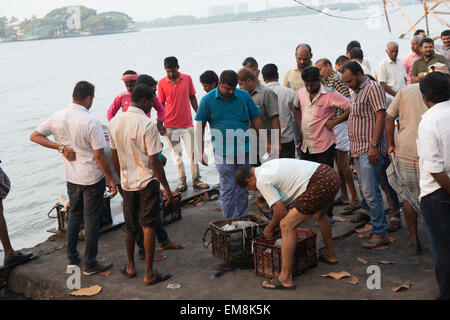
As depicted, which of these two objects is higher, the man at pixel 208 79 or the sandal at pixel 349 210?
the man at pixel 208 79

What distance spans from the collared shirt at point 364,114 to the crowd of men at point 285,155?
0.01m

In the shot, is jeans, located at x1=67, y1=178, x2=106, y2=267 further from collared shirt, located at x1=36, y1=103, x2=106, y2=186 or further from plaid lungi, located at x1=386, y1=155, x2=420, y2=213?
plaid lungi, located at x1=386, y1=155, x2=420, y2=213

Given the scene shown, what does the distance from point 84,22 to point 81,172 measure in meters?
137

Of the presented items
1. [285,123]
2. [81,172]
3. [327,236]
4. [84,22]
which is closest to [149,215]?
[81,172]

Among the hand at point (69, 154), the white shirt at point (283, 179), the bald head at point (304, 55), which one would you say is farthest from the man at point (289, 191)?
the bald head at point (304, 55)

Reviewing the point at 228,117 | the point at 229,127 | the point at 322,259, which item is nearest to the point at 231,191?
the point at 229,127

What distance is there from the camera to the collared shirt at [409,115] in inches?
201

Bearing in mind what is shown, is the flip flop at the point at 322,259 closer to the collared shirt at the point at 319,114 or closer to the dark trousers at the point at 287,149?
the collared shirt at the point at 319,114

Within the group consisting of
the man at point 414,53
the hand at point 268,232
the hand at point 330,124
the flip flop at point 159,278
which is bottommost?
the flip flop at point 159,278

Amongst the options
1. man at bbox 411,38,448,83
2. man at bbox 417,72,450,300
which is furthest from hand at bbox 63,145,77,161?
man at bbox 411,38,448,83

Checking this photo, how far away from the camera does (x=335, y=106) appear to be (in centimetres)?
636

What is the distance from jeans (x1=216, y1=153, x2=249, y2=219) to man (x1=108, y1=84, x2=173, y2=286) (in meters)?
1.15

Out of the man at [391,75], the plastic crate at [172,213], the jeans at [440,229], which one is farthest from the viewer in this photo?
the man at [391,75]

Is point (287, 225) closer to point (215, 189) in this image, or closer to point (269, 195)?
point (269, 195)
